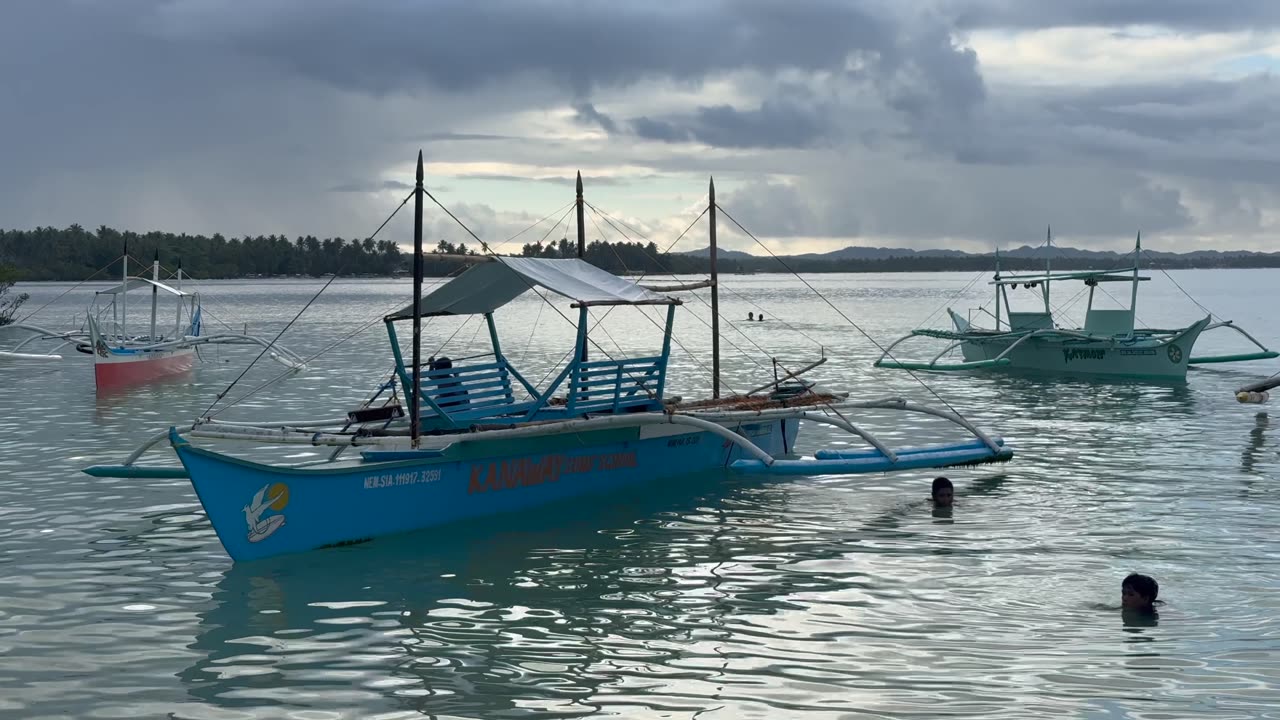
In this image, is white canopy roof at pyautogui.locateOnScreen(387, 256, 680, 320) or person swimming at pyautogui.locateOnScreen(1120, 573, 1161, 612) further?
white canopy roof at pyautogui.locateOnScreen(387, 256, 680, 320)

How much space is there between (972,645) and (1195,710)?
1884 millimetres

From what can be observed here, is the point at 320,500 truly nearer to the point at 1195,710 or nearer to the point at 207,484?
the point at 207,484

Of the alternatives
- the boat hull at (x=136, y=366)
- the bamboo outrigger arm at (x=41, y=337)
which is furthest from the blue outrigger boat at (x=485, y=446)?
the bamboo outrigger arm at (x=41, y=337)

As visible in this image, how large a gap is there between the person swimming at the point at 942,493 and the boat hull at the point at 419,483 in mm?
3611

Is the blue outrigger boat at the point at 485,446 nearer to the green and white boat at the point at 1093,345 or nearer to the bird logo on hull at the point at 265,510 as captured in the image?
the bird logo on hull at the point at 265,510

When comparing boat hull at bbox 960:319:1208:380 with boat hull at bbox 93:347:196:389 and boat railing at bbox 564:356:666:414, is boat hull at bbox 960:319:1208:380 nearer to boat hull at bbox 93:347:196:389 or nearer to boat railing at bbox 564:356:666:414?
boat railing at bbox 564:356:666:414

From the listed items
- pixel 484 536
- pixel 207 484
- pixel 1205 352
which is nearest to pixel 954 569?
pixel 484 536

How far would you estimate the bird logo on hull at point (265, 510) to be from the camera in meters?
12.6

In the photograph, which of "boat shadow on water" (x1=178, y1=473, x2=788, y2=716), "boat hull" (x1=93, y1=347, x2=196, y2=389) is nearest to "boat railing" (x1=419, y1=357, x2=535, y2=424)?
"boat shadow on water" (x1=178, y1=473, x2=788, y2=716)

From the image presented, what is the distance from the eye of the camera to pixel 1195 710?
27.3 ft

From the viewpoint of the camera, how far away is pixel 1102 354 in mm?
37156

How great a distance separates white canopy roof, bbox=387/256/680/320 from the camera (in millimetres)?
15539

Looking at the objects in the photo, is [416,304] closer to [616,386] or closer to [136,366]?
[616,386]

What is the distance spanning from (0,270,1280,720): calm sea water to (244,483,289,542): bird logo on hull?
1.34ft
